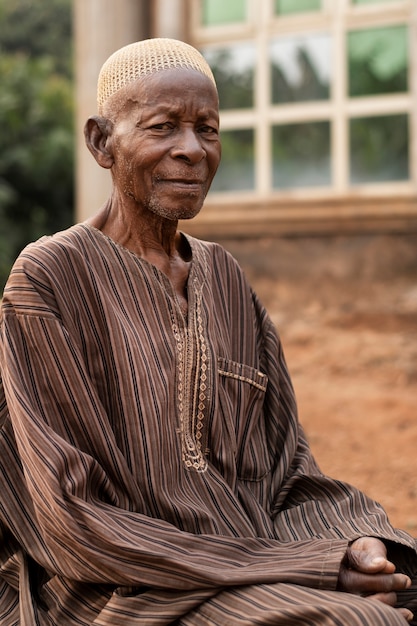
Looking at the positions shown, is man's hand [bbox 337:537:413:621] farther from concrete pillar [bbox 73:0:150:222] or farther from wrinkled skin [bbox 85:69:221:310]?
concrete pillar [bbox 73:0:150:222]

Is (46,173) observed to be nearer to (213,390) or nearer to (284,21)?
(284,21)

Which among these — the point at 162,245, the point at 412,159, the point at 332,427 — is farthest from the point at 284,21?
the point at 162,245

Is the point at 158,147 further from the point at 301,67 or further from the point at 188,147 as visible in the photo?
the point at 301,67

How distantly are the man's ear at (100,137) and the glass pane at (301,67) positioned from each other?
6505 mm

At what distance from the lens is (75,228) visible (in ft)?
10.7

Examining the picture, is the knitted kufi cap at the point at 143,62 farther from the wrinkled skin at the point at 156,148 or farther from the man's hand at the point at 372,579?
the man's hand at the point at 372,579

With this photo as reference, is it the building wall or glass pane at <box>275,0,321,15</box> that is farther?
glass pane at <box>275,0,321,15</box>

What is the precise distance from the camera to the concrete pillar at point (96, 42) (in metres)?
9.78

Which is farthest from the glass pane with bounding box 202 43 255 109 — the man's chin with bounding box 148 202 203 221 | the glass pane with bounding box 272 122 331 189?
the man's chin with bounding box 148 202 203 221

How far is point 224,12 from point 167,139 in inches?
275

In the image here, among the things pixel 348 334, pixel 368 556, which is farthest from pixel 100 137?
pixel 348 334

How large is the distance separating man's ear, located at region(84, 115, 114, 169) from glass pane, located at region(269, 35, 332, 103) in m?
6.51

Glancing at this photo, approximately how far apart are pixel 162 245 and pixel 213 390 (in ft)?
1.61

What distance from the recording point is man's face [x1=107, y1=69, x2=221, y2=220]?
3137 mm
